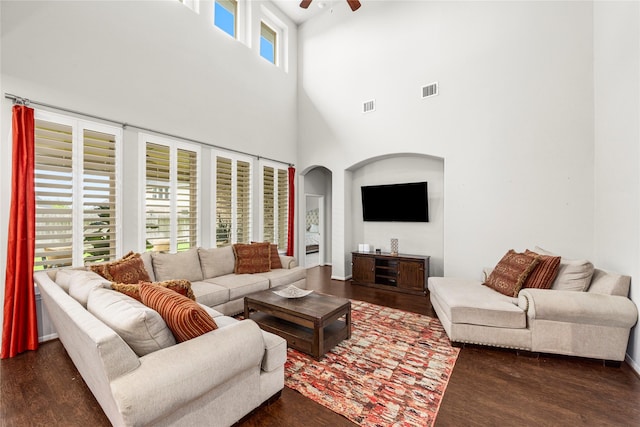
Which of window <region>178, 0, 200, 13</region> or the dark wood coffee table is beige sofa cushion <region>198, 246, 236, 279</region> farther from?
window <region>178, 0, 200, 13</region>

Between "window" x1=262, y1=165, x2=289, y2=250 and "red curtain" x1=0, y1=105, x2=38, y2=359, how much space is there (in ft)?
10.8

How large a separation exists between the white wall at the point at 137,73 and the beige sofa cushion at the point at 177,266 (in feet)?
1.51

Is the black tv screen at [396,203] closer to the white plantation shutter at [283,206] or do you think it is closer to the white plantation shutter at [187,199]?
the white plantation shutter at [283,206]

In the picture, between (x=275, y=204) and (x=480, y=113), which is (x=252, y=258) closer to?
(x=275, y=204)

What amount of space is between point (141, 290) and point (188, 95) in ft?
11.4

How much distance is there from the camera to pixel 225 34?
15.9 ft

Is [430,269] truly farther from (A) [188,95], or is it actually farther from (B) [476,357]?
(A) [188,95]

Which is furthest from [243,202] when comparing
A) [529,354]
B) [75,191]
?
[529,354]

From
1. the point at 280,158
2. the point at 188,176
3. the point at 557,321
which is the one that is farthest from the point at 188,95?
the point at 557,321

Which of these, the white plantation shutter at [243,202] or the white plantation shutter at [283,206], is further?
the white plantation shutter at [283,206]

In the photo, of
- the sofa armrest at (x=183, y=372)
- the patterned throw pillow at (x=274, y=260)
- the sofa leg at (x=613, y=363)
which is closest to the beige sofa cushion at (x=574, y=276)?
the sofa leg at (x=613, y=363)

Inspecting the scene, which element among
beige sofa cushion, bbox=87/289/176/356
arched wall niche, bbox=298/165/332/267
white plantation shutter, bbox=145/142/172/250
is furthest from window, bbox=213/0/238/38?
beige sofa cushion, bbox=87/289/176/356

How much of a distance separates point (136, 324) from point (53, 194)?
8.42 ft

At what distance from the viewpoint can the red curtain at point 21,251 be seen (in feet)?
8.63
